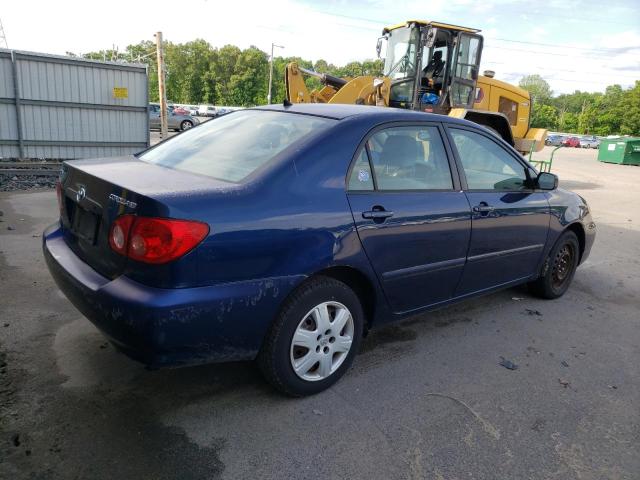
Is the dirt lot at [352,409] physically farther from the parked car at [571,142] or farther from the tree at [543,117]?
the tree at [543,117]

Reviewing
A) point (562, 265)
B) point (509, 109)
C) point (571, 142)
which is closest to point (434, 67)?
point (509, 109)

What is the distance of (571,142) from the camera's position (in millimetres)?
59656

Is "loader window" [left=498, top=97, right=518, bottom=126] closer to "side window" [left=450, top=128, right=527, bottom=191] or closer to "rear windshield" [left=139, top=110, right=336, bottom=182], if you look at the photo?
"side window" [left=450, top=128, right=527, bottom=191]

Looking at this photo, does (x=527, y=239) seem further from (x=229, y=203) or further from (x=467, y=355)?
(x=229, y=203)

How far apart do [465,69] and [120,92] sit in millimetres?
7662

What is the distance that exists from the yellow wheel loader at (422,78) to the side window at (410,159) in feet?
24.6

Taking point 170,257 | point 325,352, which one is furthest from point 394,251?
point 170,257

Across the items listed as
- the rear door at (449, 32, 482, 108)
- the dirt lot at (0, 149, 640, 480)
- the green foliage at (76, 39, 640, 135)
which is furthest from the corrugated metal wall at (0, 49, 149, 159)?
the green foliage at (76, 39, 640, 135)

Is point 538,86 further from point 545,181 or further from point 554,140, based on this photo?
point 545,181

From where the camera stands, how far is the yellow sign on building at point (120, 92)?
35.7 feet

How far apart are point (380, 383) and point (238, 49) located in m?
70.3

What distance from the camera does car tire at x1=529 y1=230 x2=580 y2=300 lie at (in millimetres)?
4695

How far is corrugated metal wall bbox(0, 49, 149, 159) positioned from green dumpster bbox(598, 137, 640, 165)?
2614cm

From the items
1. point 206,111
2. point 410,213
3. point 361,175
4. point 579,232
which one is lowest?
point 579,232
